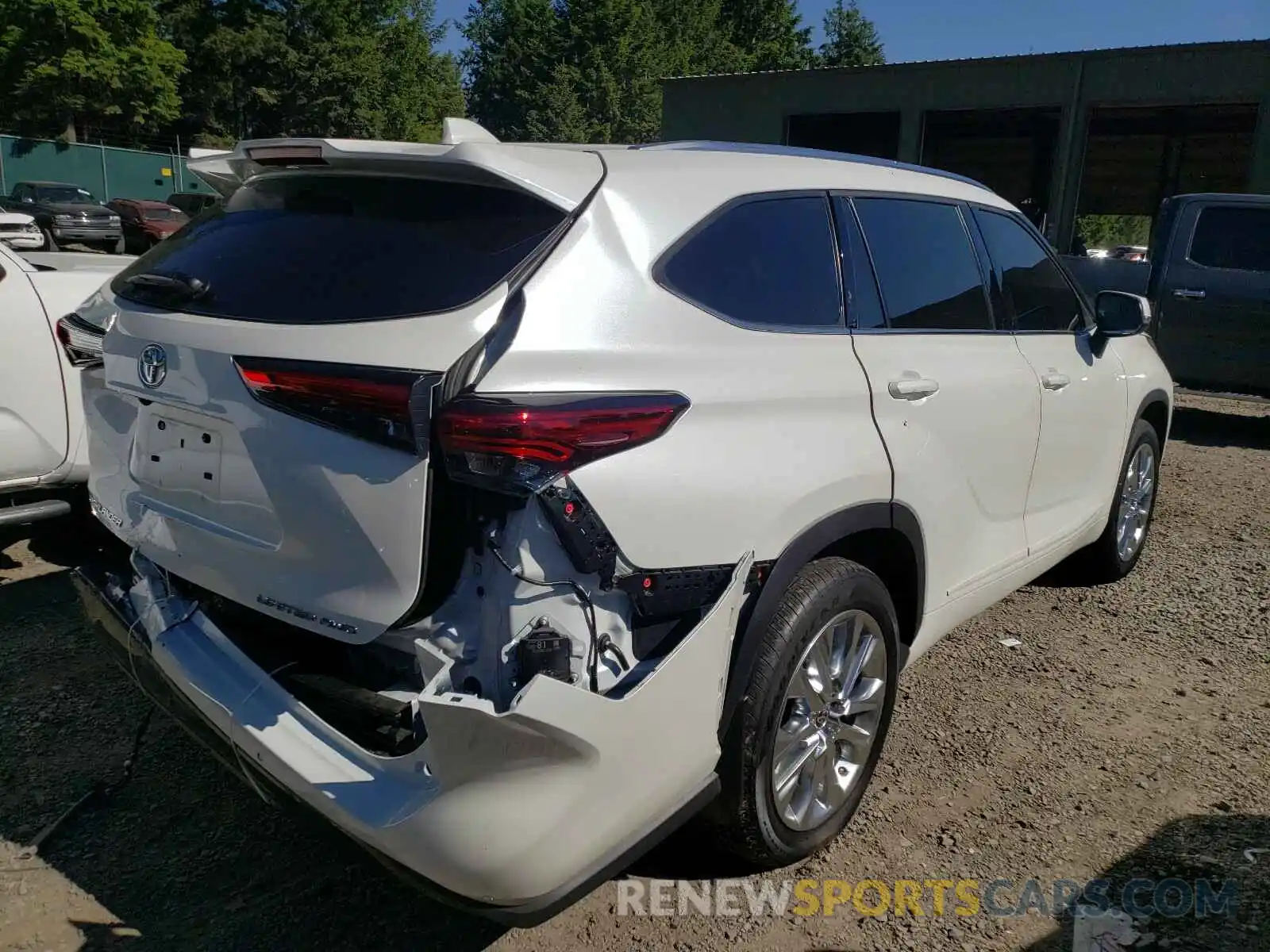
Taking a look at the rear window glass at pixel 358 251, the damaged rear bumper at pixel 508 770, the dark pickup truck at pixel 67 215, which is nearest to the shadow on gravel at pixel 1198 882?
the damaged rear bumper at pixel 508 770

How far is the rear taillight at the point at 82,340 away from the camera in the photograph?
275cm

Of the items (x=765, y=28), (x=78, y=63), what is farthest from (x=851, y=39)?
(x=78, y=63)

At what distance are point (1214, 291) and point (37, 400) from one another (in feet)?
28.7

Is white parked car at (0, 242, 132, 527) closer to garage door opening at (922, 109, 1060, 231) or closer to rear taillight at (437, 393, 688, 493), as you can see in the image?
rear taillight at (437, 393, 688, 493)

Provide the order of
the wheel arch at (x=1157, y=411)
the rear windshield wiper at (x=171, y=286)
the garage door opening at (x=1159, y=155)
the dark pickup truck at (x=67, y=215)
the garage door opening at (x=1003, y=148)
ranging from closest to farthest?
the rear windshield wiper at (x=171, y=286) < the wheel arch at (x=1157, y=411) < the garage door opening at (x=1159, y=155) < the garage door opening at (x=1003, y=148) < the dark pickup truck at (x=67, y=215)

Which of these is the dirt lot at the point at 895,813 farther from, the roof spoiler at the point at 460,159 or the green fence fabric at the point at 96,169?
the green fence fabric at the point at 96,169

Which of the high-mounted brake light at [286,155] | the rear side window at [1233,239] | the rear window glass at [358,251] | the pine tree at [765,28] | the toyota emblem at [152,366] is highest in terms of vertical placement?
the pine tree at [765,28]

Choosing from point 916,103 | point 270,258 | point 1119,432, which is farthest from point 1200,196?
point 916,103

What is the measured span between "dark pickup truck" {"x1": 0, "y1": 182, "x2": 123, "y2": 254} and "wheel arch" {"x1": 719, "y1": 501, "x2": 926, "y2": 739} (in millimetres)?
25734

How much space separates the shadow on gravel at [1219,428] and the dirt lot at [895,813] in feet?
15.9

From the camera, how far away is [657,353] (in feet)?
7.11

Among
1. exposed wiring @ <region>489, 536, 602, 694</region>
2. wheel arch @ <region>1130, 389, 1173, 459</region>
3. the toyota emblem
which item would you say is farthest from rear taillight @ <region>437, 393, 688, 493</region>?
wheel arch @ <region>1130, 389, 1173, 459</region>

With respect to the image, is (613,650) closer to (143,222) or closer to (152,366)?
(152,366)

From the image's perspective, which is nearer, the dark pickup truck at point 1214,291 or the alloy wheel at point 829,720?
the alloy wheel at point 829,720
